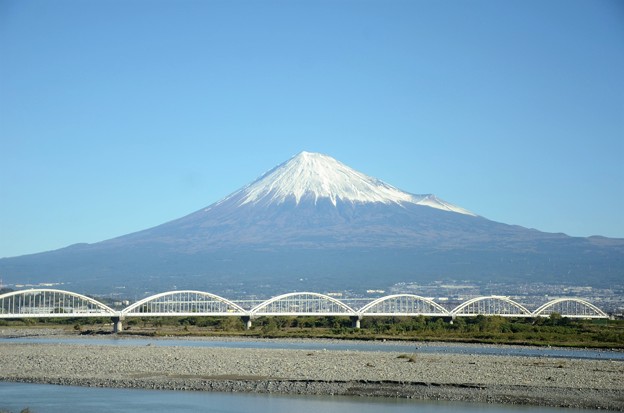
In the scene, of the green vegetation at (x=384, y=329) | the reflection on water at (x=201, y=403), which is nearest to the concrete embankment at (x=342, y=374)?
the reflection on water at (x=201, y=403)

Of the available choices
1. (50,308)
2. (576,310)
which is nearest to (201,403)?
(50,308)

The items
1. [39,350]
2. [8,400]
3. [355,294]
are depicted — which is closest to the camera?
[8,400]

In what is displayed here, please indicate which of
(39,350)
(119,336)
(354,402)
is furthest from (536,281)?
(354,402)

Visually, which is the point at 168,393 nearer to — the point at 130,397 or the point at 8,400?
the point at 130,397

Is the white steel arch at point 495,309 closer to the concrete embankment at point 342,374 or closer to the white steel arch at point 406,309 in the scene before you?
the white steel arch at point 406,309

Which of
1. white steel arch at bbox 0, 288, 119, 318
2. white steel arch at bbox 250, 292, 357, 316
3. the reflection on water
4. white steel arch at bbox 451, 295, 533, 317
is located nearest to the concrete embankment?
the reflection on water

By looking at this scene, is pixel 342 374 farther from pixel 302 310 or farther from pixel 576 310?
pixel 576 310
